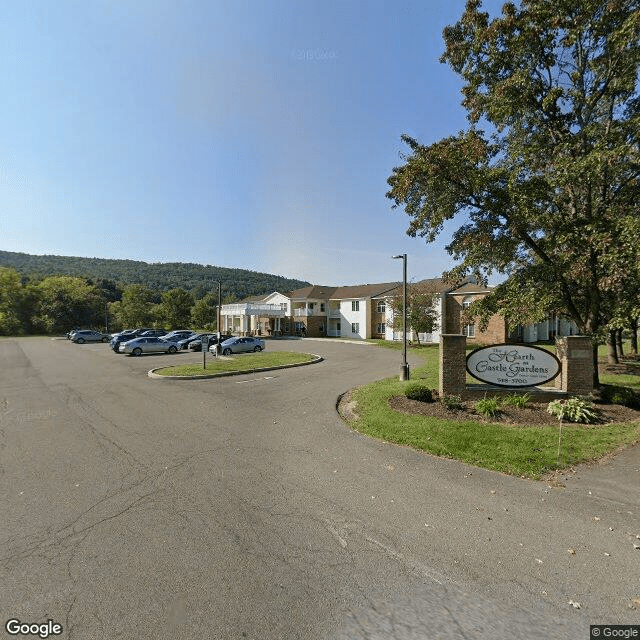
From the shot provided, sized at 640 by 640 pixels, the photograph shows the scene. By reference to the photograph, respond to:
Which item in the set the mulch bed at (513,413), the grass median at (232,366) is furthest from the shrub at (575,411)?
the grass median at (232,366)

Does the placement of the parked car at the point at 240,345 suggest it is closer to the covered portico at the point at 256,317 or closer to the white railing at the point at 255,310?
the white railing at the point at 255,310

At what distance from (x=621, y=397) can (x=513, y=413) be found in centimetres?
352

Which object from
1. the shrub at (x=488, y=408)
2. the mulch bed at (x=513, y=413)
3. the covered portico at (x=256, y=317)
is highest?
the covered portico at (x=256, y=317)

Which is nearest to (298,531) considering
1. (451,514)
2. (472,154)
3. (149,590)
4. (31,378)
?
(149,590)

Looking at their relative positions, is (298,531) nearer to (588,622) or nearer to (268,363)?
(588,622)

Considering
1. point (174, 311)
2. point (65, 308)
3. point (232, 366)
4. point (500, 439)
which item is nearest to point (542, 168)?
point (500, 439)

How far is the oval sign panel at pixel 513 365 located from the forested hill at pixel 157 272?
11351 cm

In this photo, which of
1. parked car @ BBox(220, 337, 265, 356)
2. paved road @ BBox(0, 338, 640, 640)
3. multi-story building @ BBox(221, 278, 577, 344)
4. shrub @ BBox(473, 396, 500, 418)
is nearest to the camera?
paved road @ BBox(0, 338, 640, 640)

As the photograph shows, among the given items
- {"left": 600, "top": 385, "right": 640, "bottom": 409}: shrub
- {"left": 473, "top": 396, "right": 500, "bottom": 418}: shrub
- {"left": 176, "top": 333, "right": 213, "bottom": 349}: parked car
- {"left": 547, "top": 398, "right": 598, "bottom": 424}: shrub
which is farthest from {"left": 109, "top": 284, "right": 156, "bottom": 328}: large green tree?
{"left": 600, "top": 385, "right": 640, "bottom": 409}: shrub

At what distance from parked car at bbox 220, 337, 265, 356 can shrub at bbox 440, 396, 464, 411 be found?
2006 centimetres

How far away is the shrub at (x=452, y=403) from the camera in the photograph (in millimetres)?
9578

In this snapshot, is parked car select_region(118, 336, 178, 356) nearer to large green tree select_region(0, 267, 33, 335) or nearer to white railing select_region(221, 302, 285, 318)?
white railing select_region(221, 302, 285, 318)

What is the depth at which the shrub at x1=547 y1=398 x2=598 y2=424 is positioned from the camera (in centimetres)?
869

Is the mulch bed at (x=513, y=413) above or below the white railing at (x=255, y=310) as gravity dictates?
below
